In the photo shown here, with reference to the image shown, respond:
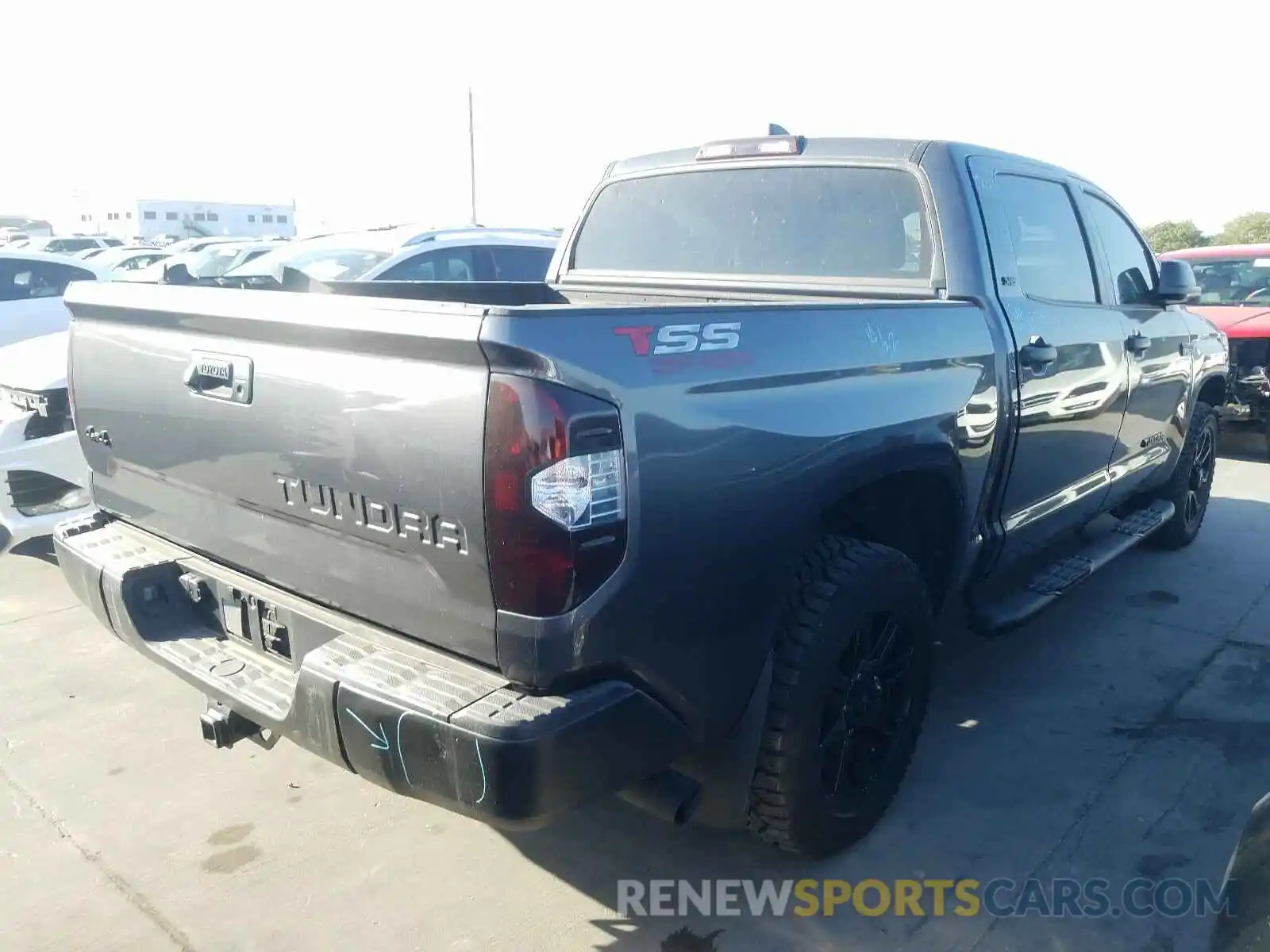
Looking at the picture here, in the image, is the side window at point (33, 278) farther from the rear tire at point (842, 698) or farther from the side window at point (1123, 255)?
the rear tire at point (842, 698)

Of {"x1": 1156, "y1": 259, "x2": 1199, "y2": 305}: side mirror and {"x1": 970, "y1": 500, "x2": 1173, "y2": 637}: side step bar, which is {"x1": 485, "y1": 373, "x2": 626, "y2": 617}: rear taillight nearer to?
{"x1": 970, "y1": 500, "x2": 1173, "y2": 637}: side step bar

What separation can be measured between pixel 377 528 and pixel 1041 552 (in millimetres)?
2899

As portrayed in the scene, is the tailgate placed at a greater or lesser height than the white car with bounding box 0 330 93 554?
greater

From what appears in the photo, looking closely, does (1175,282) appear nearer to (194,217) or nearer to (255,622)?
(255,622)

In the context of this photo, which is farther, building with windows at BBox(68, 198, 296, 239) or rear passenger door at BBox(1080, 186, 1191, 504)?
building with windows at BBox(68, 198, 296, 239)

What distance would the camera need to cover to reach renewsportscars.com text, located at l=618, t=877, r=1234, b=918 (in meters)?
2.76

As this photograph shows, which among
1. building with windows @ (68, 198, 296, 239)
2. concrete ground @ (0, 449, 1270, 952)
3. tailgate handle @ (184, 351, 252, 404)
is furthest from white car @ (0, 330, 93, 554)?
building with windows @ (68, 198, 296, 239)

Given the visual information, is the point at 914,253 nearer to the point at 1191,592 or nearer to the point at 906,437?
the point at 906,437

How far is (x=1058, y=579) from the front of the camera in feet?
13.0

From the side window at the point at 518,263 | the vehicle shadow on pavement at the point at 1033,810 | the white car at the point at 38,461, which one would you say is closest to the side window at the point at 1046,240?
the vehicle shadow on pavement at the point at 1033,810

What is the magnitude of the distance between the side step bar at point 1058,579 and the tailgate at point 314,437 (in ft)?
7.01

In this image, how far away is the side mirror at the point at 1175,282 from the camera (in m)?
4.45

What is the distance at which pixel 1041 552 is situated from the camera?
412 cm

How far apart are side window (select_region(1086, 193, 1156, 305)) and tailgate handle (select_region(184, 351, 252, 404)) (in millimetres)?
3521
